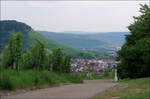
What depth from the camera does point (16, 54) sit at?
23.5 meters

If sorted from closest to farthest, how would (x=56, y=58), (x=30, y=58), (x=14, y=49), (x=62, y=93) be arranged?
(x=62, y=93) < (x=14, y=49) < (x=30, y=58) < (x=56, y=58)

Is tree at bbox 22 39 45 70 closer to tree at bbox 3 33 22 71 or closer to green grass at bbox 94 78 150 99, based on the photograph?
tree at bbox 3 33 22 71

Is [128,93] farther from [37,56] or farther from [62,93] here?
[37,56]

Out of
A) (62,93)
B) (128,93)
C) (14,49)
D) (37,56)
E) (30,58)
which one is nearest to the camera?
(128,93)

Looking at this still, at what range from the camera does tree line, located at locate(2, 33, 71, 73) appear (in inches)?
921

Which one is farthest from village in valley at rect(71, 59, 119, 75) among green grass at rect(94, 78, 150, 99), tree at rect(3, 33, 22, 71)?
green grass at rect(94, 78, 150, 99)

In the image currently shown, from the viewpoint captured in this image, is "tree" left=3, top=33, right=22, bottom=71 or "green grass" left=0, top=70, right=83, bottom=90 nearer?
"green grass" left=0, top=70, right=83, bottom=90

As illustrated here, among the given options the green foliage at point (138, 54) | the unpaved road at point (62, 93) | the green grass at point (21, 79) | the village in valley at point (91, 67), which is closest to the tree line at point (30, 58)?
the green grass at point (21, 79)

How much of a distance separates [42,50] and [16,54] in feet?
26.1

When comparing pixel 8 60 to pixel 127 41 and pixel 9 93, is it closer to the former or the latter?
pixel 9 93

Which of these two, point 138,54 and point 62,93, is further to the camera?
point 138,54

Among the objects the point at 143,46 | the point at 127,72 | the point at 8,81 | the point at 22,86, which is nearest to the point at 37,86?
the point at 22,86

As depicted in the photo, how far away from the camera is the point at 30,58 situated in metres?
31.9

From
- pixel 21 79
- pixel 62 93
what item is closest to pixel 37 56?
pixel 21 79
